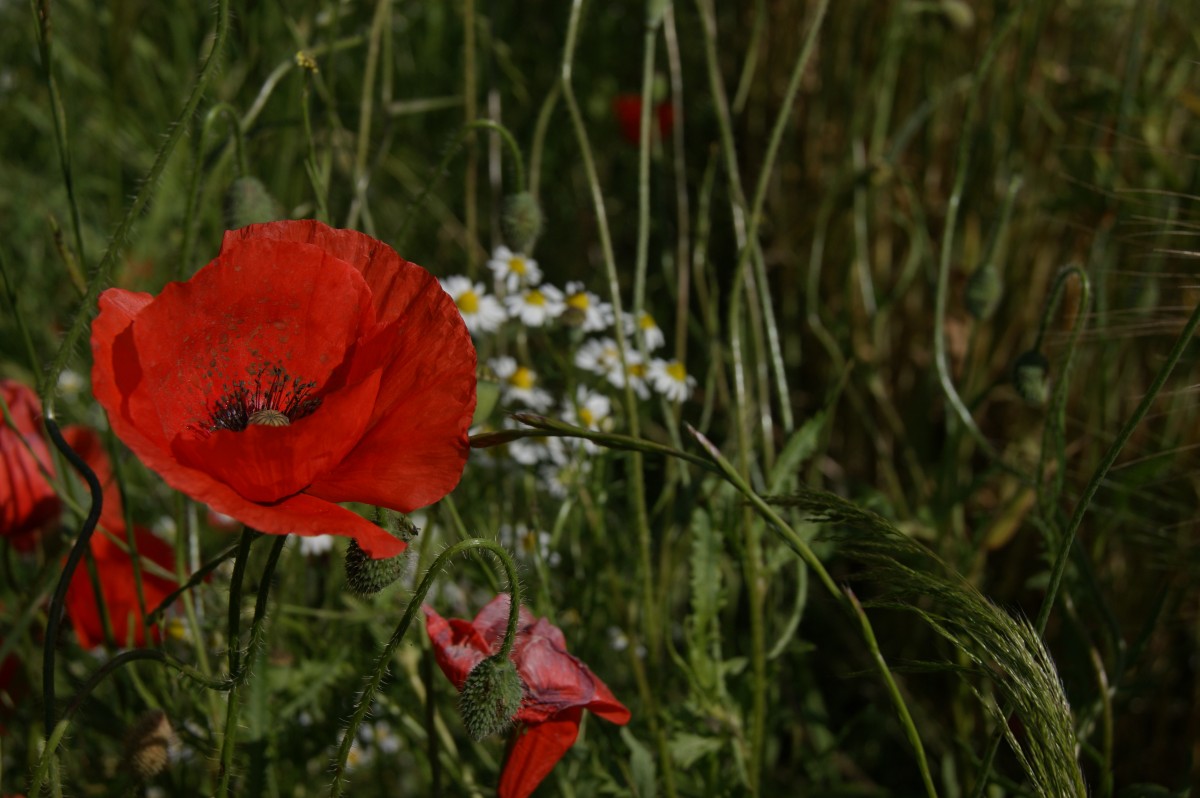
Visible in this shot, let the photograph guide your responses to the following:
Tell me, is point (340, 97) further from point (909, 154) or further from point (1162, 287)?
point (1162, 287)

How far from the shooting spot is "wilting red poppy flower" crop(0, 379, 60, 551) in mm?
1178

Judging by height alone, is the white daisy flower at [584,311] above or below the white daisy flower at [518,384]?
above

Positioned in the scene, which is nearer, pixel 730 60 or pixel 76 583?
pixel 76 583

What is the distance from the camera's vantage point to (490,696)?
81 centimetres

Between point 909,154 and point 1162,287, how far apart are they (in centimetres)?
66

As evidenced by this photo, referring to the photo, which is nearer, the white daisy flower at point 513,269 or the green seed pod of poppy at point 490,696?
the green seed pod of poppy at point 490,696

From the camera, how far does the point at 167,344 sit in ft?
2.48

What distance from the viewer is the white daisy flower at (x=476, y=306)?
161cm

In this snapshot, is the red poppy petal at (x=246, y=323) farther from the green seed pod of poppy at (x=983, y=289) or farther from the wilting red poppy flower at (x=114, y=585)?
the green seed pod of poppy at (x=983, y=289)

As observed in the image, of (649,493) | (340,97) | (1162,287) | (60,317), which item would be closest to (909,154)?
(1162,287)

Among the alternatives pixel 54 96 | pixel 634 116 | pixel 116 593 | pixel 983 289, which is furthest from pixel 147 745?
pixel 634 116

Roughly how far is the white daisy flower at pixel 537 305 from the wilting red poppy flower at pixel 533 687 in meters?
0.69

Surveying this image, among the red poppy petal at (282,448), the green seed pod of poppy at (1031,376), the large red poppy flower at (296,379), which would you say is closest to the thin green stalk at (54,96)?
the large red poppy flower at (296,379)

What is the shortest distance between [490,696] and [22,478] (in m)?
0.68
